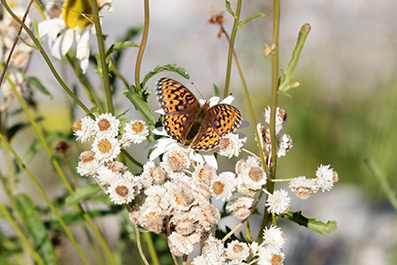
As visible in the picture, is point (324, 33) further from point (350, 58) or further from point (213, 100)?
point (213, 100)

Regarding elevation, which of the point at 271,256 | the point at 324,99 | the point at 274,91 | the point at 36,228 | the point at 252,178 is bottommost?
the point at 324,99

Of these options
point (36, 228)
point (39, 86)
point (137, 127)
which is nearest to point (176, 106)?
point (137, 127)

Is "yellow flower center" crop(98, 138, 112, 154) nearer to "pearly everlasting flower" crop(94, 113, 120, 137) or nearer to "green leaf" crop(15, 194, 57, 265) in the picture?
"pearly everlasting flower" crop(94, 113, 120, 137)

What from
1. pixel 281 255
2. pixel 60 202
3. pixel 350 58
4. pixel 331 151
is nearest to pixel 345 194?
pixel 331 151

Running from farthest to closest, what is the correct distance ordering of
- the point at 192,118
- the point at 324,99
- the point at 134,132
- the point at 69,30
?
1. the point at 324,99
2. the point at 69,30
3. the point at 192,118
4. the point at 134,132

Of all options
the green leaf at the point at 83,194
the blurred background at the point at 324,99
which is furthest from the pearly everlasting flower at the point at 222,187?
the blurred background at the point at 324,99

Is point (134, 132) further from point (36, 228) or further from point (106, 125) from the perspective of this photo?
point (36, 228)
